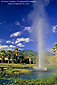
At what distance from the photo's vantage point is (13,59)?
56.8 meters

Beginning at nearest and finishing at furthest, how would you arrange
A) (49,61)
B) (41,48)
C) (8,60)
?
(41,48) < (49,61) < (8,60)

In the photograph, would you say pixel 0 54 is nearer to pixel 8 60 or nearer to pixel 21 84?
pixel 8 60

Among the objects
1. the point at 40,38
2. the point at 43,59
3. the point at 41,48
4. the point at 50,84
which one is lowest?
the point at 50,84

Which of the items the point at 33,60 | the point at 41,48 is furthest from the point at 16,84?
the point at 33,60

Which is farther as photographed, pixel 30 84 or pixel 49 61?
Result: pixel 49 61

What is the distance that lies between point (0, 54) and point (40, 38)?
29.9 metres

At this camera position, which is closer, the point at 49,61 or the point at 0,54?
the point at 49,61

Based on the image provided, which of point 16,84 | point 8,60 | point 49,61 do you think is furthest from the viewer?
point 8,60

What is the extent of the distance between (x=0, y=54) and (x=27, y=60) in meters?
14.7

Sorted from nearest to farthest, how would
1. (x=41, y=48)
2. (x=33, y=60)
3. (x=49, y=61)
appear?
(x=41, y=48) < (x=49, y=61) < (x=33, y=60)

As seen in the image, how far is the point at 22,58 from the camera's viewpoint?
186 ft

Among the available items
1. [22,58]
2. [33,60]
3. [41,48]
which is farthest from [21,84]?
[33,60]

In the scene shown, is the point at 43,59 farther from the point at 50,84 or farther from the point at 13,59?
the point at 13,59

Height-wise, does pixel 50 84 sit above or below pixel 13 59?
below
